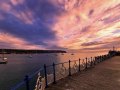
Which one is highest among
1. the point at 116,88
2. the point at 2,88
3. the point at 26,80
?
the point at 26,80

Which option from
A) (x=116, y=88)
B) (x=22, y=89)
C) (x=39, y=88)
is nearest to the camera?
(x=39, y=88)

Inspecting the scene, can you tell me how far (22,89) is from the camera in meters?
42.4

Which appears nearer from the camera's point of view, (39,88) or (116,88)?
(39,88)

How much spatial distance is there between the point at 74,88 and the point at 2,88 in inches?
1638

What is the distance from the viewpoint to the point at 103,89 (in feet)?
32.3

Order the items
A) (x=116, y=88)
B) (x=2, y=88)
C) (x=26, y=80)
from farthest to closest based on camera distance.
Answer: (x=2, y=88)
(x=116, y=88)
(x=26, y=80)

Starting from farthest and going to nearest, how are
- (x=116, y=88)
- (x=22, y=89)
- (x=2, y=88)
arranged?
(x=2, y=88) → (x=22, y=89) → (x=116, y=88)

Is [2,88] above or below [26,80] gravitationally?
below

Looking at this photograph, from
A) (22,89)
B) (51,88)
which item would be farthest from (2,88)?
(51,88)

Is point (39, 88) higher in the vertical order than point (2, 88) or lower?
higher

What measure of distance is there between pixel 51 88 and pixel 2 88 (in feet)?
135

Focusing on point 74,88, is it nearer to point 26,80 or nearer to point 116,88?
point 116,88

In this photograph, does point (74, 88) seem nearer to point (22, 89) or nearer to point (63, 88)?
point (63, 88)

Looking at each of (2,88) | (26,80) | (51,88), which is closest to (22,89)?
(2,88)
